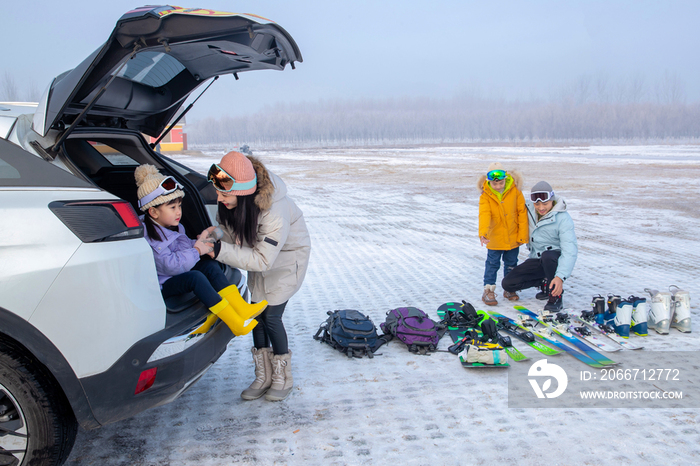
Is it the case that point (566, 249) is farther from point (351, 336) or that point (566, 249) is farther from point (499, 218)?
point (351, 336)

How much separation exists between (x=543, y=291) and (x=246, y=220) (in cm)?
348

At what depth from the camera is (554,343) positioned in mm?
3748

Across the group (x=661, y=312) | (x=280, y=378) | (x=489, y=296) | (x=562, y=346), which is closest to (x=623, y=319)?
(x=661, y=312)

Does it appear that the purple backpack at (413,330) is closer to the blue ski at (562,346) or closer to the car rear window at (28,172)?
the blue ski at (562,346)

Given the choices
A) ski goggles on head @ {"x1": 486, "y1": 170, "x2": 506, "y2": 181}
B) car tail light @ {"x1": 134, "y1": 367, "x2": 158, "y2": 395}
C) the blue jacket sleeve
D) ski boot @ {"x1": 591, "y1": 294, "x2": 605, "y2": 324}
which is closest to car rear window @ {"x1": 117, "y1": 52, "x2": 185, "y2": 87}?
car tail light @ {"x1": 134, "y1": 367, "x2": 158, "y2": 395}

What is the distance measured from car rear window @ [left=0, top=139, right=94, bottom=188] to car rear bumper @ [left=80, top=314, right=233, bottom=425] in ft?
2.43

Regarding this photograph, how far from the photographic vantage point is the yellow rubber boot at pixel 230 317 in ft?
7.93

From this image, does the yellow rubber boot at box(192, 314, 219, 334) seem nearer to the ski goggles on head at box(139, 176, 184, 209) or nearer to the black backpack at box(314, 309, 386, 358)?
the ski goggles on head at box(139, 176, 184, 209)

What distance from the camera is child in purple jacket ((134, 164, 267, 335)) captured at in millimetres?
2436

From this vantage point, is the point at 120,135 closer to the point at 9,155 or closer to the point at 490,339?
the point at 9,155

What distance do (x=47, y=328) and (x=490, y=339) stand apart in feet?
10.1

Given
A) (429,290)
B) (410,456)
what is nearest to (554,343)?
(429,290)

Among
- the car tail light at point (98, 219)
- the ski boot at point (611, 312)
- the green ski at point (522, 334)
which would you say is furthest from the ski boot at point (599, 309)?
the car tail light at point (98, 219)

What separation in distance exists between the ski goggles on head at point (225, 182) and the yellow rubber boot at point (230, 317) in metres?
0.62
